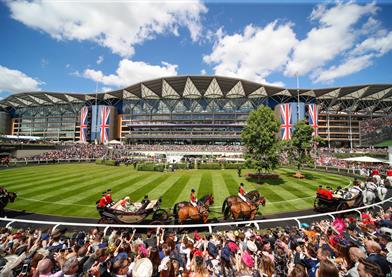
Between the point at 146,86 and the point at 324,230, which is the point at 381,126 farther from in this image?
the point at 146,86

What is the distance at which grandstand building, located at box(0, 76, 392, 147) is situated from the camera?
249ft

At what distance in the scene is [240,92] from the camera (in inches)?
3041

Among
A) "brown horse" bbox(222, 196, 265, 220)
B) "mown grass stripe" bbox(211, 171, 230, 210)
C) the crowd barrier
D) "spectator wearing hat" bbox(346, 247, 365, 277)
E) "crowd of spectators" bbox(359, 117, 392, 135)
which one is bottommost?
"mown grass stripe" bbox(211, 171, 230, 210)

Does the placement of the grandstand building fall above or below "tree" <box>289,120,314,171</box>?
above

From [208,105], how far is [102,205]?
75342 mm

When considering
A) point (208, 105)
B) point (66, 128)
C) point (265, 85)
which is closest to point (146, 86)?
point (208, 105)

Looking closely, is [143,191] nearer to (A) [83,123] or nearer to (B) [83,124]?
(B) [83,124]

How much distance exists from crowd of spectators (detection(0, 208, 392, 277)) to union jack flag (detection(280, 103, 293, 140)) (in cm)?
6957

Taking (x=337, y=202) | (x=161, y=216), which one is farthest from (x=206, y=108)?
(x=161, y=216)

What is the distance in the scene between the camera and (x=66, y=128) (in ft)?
322

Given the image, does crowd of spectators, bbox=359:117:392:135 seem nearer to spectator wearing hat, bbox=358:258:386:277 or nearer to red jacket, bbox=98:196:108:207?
spectator wearing hat, bbox=358:258:386:277

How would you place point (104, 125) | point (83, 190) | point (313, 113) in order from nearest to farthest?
point (83, 190)
point (313, 113)
point (104, 125)

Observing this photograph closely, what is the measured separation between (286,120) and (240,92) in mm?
21562

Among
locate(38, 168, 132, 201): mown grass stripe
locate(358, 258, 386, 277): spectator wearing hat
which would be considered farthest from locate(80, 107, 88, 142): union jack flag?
→ locate(358, 258, 386, 277): spectator wearing hat
